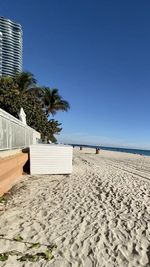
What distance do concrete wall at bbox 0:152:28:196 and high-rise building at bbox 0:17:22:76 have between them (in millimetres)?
51121

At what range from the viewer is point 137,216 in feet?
20.4

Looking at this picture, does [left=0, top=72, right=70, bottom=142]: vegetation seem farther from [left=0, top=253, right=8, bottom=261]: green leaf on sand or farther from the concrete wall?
[left=0, top=253, right=8, bottom=261]: green leaf on sand

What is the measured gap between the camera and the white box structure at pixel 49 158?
11.7 metres

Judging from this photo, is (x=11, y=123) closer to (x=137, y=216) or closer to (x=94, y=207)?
(x=94, y=207)

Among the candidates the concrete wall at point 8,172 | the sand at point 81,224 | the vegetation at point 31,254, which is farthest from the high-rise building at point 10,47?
the vegetation at point 31,254

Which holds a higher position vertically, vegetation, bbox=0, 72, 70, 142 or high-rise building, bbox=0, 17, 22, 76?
high-rise building, bbox=0, 17, 22, 76

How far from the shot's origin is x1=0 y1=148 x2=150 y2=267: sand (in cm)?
417

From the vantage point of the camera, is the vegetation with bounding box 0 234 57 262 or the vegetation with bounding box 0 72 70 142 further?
the vegetation with bounding box 0 72 70 142

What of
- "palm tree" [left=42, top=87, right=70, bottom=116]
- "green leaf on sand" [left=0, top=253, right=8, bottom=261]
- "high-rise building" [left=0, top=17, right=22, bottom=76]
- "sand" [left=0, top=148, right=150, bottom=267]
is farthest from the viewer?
"high-rise building" [left=0, top=17, right=22, bottom=76]

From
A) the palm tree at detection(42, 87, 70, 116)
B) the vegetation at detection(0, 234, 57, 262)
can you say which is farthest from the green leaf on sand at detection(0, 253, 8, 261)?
the palm tree at detection(42, 87, 70, 116)

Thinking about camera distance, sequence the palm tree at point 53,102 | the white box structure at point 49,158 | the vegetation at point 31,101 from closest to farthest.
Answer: the white box structure at point 49,158, the vegetation at point 31,101, the palm tree at point 53,102

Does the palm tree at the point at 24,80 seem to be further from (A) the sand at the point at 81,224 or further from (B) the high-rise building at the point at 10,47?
(B) the high-rise building at the point at 10,47

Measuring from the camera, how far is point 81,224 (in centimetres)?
557

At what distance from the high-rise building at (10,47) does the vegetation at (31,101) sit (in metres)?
27.6
